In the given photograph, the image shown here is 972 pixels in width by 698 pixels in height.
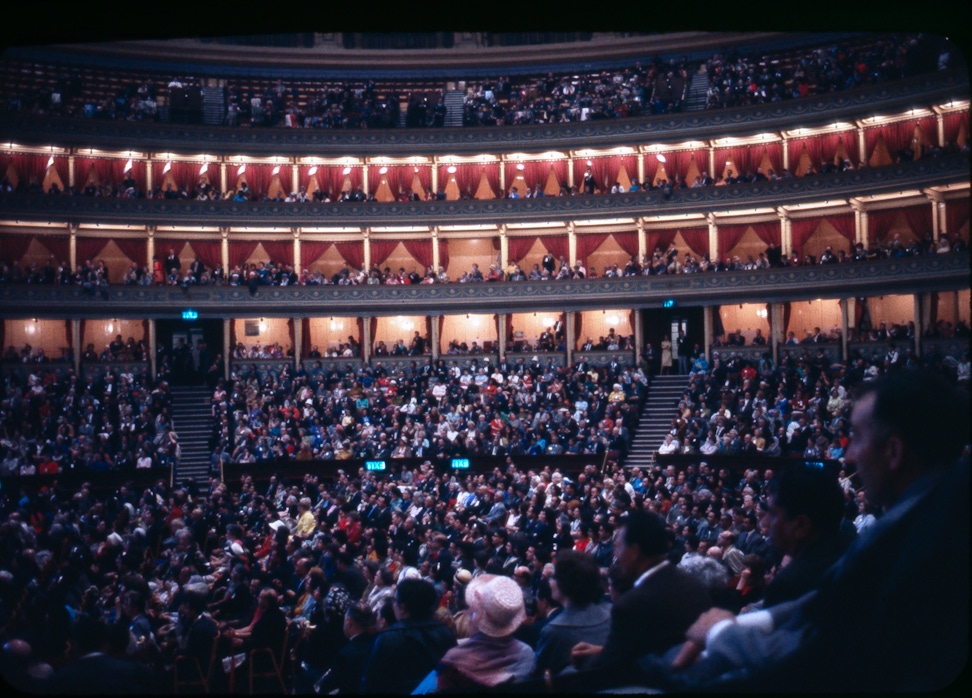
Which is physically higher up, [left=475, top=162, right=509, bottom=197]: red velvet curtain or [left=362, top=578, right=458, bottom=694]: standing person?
[left=475, top=162, right=509, bottom=197]: red velvet curtain

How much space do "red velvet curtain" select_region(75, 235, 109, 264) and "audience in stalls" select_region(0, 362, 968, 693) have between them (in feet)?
43.6

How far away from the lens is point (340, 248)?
126 ft

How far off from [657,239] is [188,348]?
17914 millimetres

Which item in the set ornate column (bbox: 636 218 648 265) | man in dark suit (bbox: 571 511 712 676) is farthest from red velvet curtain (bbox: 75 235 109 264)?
man in dark suit (bbox: 571 511 712 676)

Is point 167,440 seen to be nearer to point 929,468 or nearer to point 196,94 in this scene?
point 196,94

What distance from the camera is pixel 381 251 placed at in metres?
38.7

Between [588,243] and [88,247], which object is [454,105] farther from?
[88,247]

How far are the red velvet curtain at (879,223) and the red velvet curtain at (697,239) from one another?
5.93 m

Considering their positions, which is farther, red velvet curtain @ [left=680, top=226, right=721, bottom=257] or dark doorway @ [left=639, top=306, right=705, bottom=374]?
red velvet curtain @ [left=680, top=226, right=721, bottom=257]

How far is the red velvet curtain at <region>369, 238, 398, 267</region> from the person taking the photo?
38562mm

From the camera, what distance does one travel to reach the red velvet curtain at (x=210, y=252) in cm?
3691

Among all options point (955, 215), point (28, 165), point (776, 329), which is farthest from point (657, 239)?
point (28, 165)

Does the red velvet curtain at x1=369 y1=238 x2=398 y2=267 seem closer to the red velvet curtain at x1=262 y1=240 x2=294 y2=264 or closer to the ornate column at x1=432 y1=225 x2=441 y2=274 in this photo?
the ornate column at x1=432 y1=225 x2=441 y2=274

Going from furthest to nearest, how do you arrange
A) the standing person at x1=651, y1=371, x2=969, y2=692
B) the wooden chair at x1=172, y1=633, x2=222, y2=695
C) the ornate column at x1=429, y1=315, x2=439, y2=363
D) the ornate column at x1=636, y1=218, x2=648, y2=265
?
the ornate column at x1=636, y1=218, x2=648, y2=265
the ornate column at x1=429, y1=315, x2=439, y2=363
the wooden chair at x1=172, y1=633, x2=222, y2=695
the standing person at x1=651, y1=371, x2=969, y2=692
